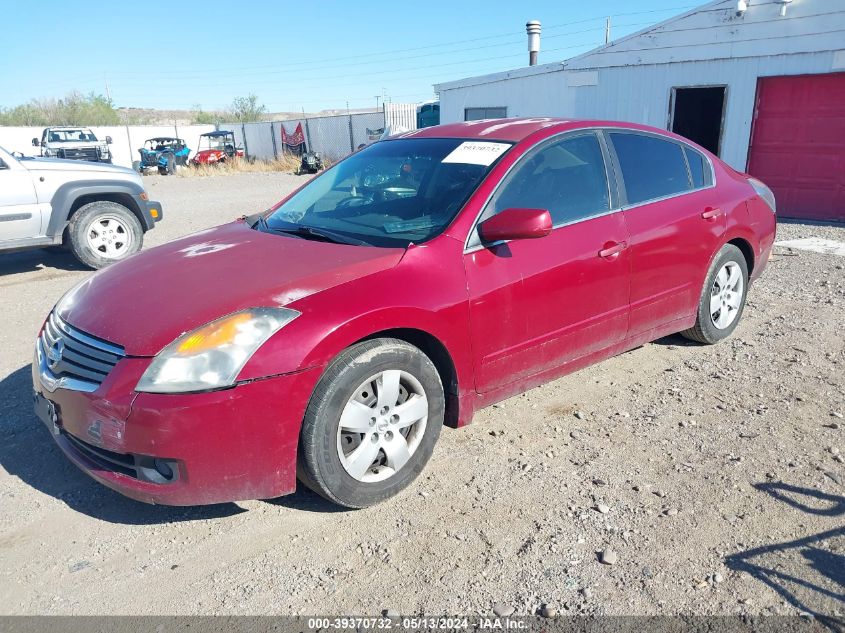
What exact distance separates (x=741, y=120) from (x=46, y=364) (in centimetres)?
1208

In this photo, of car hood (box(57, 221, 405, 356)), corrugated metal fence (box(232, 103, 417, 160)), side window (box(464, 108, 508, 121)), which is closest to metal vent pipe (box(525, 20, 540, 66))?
side window (box(464, 108, 508, 121))

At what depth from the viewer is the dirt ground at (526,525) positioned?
8.22ft

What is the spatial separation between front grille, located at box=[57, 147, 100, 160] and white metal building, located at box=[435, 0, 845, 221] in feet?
64.4

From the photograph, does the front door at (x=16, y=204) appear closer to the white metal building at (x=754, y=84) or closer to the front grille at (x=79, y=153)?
the white metal building at (x=754, y=84)

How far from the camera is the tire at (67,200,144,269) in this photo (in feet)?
25.5

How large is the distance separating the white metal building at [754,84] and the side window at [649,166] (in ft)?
25.1

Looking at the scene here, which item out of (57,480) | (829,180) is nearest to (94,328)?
(57,480)

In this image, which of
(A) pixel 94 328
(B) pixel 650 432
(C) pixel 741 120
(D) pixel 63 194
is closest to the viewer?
(A) pixel 94 328

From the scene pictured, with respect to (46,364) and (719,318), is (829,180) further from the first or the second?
(46,364)

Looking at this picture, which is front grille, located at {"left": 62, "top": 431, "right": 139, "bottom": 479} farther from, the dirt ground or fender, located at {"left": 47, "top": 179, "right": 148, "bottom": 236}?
fender, located at {"left": 47, "top": 179, "right": 148, "bottom": 236}

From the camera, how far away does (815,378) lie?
4.44 m

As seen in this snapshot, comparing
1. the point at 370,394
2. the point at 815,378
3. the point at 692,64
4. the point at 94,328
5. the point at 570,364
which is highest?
the point at 692,64

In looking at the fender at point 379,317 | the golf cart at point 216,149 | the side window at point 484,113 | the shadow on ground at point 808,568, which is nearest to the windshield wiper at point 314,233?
the fender at point 379,317

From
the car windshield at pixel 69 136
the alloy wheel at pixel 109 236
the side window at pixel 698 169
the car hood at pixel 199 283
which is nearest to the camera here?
the car hood at pixel 199 283
